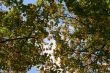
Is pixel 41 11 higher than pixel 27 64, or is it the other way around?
pixel 41 11

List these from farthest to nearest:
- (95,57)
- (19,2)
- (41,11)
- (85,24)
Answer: (95,57)
(85,24)
(41,11)
(19,2)

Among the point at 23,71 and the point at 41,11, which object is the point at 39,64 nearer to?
the point at 23,71

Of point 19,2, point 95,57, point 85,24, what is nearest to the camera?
point 19,2

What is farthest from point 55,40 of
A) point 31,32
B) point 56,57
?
point 31,32

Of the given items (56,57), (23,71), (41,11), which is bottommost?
(23,71)

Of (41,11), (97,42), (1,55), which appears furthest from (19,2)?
(97,42)

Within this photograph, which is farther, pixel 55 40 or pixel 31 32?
pixel 55 40

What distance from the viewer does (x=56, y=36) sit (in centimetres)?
2277

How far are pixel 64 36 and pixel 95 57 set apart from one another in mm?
3340

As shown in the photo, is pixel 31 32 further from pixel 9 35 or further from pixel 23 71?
pixel 23 71

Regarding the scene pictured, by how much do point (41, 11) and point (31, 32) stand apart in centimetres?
184

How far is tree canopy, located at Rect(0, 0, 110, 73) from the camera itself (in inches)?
731

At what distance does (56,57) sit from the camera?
2327cm

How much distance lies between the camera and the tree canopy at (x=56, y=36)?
18562 millimetres
